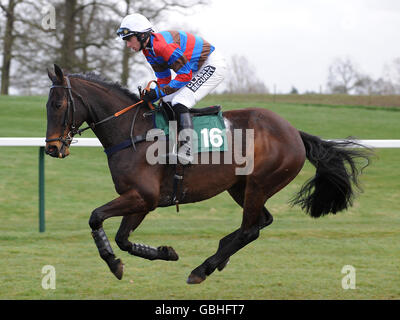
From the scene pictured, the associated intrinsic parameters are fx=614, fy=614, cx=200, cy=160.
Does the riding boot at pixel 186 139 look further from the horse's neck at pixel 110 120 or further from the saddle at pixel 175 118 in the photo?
the horse's neck at pixel 110 120

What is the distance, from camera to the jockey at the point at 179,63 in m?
4.14

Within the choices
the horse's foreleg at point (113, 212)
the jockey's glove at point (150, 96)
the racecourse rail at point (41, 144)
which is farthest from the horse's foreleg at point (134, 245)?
the racecourse rail at point (41, 144)

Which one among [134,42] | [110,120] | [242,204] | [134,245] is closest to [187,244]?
[242,204]

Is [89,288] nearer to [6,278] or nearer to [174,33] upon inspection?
[6,278]

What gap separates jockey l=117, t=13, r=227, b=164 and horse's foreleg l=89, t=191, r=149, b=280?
0.43 metres

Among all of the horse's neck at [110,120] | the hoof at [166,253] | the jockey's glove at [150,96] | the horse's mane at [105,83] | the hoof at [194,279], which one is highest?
the horse's mane at [105,83]

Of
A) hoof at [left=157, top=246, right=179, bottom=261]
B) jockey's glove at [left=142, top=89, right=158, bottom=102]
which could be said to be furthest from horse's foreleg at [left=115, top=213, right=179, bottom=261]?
jockey's glove at [left=142, top=89, right=158, bottom=102]

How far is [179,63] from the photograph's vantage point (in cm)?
423

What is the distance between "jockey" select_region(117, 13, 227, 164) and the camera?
4141 mm

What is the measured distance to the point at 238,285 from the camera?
4750mm

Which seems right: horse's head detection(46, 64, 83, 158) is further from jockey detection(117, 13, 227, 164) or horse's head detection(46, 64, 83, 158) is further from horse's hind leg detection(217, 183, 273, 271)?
horse's hind leg detection(217, 183, 273, 271)

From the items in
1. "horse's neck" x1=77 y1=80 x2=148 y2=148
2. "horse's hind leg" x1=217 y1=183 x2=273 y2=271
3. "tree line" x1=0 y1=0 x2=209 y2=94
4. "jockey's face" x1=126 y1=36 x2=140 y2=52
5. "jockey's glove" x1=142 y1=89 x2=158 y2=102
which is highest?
"tree line" x1=0 y1=0 x2=209 y2=94

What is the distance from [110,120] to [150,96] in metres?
0.33
